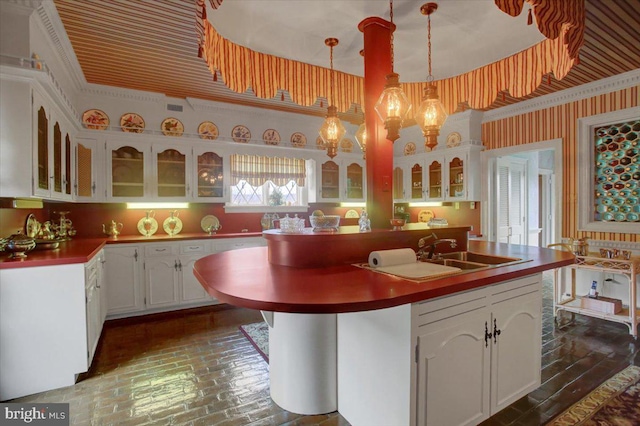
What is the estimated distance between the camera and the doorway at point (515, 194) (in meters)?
4.35

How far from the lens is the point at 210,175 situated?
4594 mm

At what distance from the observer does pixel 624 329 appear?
133 inches

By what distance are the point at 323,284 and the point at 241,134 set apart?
3.88m

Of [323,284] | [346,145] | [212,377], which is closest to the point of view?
[323,284]

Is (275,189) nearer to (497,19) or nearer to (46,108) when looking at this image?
(46,108)

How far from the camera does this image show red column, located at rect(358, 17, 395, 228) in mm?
2551

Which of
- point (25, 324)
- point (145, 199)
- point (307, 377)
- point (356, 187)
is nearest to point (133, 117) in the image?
point (145, 199)

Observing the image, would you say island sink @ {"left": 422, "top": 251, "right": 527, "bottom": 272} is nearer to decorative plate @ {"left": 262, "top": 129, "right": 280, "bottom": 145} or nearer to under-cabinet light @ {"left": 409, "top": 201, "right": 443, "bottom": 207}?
under-cabinet light @ {"left": 409, "top": 201, "right": 443, "bottom": 207}

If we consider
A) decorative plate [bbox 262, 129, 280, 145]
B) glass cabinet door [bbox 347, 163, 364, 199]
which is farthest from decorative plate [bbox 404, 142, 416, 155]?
decorative plate [bbox 262, 129, 280, 145]

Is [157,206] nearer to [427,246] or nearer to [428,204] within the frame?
[427,246]

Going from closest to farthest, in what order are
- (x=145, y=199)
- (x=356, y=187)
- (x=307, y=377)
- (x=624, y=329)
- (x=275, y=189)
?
(x=307, y=377) < (x=624, y=329) < (x=145, y=199) < (x=275, y=189) < (x=356, y=187)

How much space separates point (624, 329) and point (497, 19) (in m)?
3.39

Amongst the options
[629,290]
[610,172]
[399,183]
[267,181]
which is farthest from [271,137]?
[629,290]

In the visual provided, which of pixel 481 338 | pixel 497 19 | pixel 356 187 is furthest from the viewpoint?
pixel 356 187
